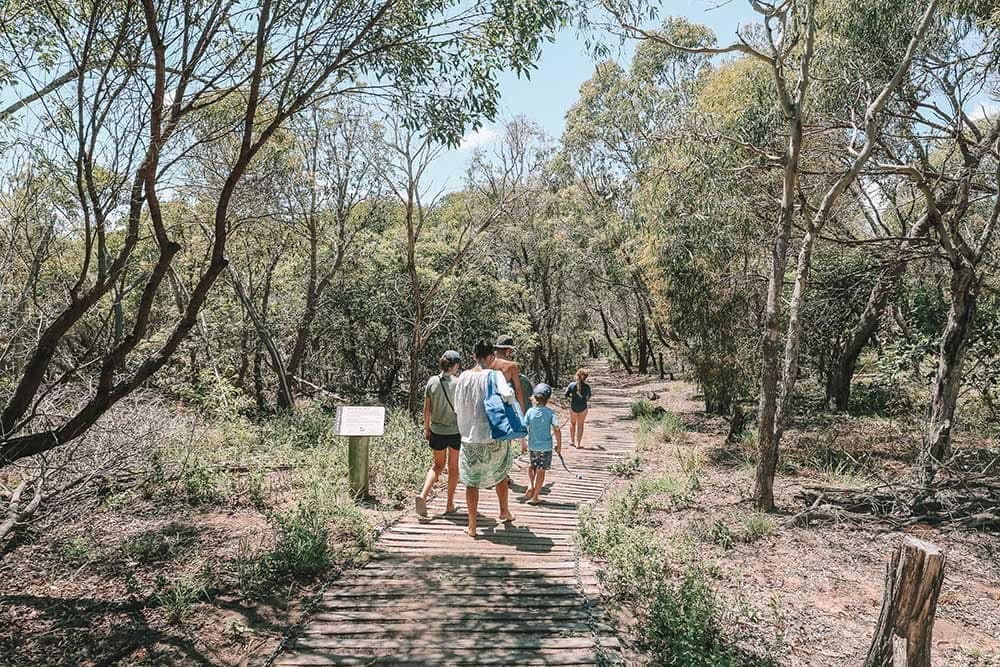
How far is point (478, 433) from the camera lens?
5.99 metres

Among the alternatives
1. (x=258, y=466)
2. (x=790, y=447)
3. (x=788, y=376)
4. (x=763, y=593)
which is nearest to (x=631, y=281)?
(x=790, y=447)

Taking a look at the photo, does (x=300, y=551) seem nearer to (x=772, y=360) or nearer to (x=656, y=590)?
(x=656, y=590)

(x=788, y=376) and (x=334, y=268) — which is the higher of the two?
(x=334, y=268)

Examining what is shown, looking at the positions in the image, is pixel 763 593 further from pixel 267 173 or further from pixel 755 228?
pixel 267 173

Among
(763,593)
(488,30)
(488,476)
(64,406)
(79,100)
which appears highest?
(488,30)

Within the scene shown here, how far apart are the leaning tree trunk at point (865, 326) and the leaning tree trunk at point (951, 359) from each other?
832 millimetres

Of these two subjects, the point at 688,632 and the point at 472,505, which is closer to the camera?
the point at 688,632

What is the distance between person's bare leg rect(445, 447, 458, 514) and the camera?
6742mm

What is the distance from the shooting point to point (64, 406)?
707 centimetres

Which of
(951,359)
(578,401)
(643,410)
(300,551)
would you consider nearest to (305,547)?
(300,551)

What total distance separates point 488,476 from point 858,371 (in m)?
15.7

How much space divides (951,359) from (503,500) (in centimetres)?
641

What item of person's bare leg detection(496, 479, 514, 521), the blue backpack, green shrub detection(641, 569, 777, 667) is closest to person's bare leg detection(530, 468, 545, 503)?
person's bare leg detection(496, 479, 514, 521)

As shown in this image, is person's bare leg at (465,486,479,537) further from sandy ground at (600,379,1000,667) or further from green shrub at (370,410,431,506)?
sandy ground at (600,379,1000,667)
